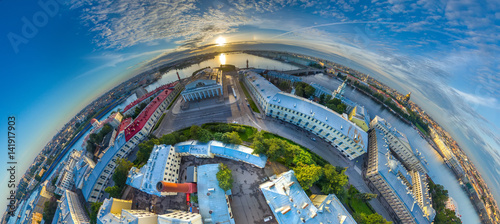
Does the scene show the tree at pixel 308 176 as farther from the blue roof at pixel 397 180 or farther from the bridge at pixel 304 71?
the bridge at pixel 304 71

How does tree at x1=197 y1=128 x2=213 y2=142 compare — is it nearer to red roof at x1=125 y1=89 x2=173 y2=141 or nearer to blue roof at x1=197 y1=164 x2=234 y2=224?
blue roof at x1=197 y1=164 x2=234 y2=224

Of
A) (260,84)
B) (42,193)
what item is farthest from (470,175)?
(42,193)

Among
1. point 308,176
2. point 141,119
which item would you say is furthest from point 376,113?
point 141,119

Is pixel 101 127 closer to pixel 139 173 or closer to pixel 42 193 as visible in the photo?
pixel 42 193

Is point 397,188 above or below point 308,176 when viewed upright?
below

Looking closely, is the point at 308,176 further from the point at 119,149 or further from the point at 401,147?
the point at 119,149

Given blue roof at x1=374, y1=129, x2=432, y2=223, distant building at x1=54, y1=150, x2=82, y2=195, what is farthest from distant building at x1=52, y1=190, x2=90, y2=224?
blue roof at x1=374, y1=129, x2=432, y2=223
